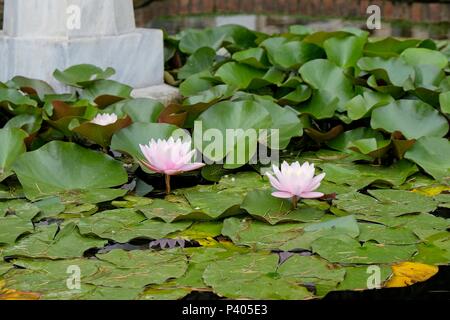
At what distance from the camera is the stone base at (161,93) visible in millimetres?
2432

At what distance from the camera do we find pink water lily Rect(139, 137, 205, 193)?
159 centimetres

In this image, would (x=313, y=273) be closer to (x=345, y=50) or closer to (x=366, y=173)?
(x=366, y=173)

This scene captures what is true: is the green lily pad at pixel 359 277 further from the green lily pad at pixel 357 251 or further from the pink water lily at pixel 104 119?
the pink water lily at pixel 104 119

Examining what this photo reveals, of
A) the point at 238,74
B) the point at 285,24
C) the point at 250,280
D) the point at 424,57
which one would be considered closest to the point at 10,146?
the point at 250,280

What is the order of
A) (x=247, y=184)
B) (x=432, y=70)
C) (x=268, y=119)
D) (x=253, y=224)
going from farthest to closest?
1. (x=432, y=70)
2. (x=268, y=119)
3. (x=247, y=184)
4. (x=253, y=224)

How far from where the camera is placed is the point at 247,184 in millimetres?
1716

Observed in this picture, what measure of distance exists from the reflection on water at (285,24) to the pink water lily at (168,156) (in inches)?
132

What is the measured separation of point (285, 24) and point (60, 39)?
289cm

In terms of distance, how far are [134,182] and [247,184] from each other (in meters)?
0.26

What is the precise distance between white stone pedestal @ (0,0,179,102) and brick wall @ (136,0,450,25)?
2.68 metres

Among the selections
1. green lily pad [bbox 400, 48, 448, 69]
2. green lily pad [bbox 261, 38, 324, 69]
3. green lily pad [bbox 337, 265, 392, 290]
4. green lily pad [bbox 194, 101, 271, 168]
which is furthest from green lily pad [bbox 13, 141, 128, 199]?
green lily pad [bbox 400, 48, 448, 69]

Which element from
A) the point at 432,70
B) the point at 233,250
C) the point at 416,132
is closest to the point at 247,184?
the point at 233,250

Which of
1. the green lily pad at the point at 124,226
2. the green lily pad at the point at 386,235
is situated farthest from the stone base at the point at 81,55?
the green lily pad at the point at 386,235
